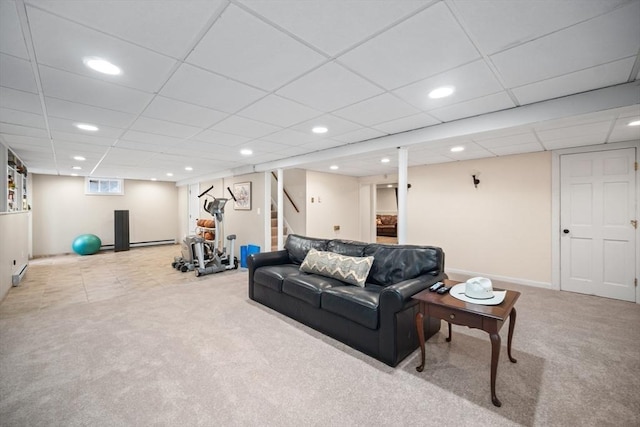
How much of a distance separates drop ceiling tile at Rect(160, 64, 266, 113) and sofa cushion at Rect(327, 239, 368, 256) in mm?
2021

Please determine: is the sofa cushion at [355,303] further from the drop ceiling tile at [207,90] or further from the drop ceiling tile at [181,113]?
the drop ceiling tile at [181,113]

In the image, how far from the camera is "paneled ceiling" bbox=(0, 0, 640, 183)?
139 centimetres

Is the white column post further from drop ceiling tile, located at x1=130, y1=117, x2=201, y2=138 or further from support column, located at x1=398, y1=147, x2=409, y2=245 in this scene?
support column, located at x1=398, y1=147, x2=409, y2=245

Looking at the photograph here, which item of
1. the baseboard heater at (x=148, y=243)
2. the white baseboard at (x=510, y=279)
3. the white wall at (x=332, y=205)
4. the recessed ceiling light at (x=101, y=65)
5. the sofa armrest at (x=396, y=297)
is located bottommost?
the white baseboard at (x=510, y=279)

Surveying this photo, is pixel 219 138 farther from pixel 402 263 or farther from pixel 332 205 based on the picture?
pixel 332 205

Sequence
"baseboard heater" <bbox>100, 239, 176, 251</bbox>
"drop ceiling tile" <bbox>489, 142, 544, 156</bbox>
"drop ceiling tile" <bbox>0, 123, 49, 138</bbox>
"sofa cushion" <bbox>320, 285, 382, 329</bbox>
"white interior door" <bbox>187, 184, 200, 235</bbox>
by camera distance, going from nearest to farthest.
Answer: "sofa cushion" <bbox>320, 285, 382, 329</bbox>, "drop ceiling tile" <bbox>0, 123, 49, 138</bbox>, "drop ceiling tile" <bbox>489, 142, 544, 156</bbox>, "baseboard heater" <bbox>100, 239, 176, 251</bbox>, "white interior door" <bbox>187, 184, 200, 235</bbox>

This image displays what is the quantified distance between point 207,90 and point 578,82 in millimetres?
3004

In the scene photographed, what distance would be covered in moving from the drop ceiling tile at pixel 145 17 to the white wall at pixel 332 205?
17.1 feet

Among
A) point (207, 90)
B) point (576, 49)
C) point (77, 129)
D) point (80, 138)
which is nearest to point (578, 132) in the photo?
point (576, 49)

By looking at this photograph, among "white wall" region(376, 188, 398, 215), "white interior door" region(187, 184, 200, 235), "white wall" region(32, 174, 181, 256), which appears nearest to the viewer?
"white wall" region(32, 174, 181, 256)

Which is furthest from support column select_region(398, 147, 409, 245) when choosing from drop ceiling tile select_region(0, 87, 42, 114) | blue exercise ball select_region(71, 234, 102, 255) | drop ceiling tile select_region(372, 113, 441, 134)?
blue exercise ball select_region(71, 234, 102, 255)

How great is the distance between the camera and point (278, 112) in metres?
2.83

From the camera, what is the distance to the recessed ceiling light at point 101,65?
1.80m

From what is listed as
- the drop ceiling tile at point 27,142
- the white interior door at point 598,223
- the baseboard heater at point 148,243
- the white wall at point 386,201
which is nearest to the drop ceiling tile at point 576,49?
the white interior door at point 598,223
